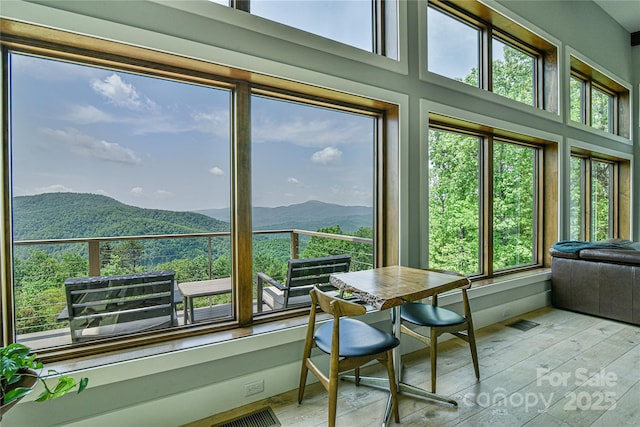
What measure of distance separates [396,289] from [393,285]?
0.30 ft

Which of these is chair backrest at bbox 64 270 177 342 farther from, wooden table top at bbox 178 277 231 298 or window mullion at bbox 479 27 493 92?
window mullion at bbox 479 27 493 92

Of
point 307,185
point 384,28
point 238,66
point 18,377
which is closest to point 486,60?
point 384,28

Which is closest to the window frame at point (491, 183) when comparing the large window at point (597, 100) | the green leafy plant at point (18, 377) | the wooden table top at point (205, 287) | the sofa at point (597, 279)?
the sofa at point (597, 279)

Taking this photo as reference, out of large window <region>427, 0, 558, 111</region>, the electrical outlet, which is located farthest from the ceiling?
the electrical outlet

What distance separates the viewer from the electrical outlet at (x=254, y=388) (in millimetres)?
1937

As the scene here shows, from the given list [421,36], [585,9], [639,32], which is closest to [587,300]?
[421,36]

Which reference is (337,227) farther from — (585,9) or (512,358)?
(585,9)

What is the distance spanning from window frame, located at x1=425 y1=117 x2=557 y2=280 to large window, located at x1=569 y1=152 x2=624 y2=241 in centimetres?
59

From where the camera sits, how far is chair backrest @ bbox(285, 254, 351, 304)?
2.41 meters

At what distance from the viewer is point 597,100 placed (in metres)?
5.26

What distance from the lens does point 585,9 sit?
447 centimetres

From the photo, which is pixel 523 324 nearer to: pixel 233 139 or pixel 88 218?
pixel 233 139

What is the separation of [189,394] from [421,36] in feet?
10.5

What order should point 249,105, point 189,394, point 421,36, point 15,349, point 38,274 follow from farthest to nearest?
point 421,36 → point 249,105 → point 189,394 → point 38,274 → point 15,349
